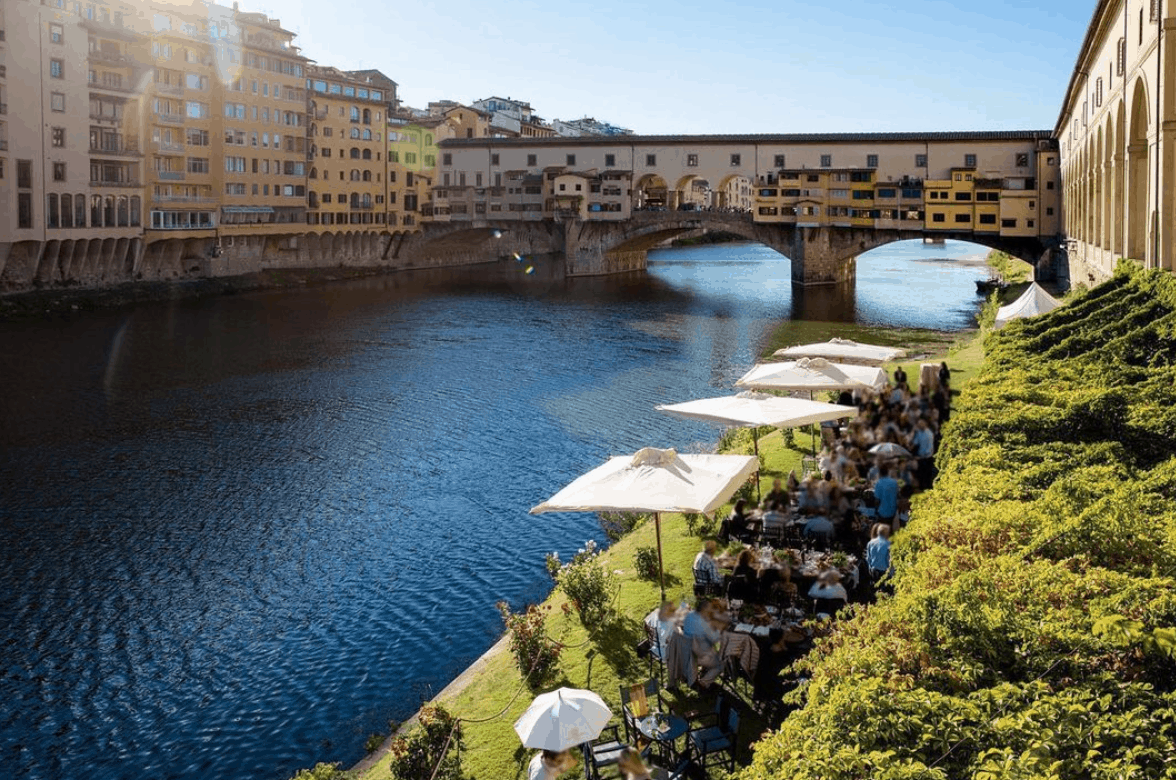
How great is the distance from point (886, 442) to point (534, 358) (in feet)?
94.3

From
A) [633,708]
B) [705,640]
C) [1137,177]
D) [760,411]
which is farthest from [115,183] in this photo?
[633,708]

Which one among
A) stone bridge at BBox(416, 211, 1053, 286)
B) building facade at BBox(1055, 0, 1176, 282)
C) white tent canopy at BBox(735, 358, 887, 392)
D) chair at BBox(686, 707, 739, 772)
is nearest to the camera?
chair at BBox(686, 707, 739, 772)

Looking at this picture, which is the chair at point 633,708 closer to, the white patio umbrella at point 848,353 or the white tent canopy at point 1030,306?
the white patio umbrella at point 848,353

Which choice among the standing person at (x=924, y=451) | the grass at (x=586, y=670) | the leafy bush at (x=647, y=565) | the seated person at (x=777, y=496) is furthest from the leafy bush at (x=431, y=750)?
the standing person at (x=924, y=451)

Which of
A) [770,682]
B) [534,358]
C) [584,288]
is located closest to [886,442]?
[770,682]

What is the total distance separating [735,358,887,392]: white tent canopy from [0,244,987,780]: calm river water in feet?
14.7

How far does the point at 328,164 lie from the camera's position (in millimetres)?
85812

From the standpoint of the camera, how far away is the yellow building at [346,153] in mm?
84750

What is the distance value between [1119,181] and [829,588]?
24.6 meters

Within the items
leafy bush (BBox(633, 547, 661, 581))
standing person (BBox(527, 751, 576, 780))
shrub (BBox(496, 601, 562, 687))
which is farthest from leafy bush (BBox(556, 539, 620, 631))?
standing person (BBox(527, 751, 576, 780))

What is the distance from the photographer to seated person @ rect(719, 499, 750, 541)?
54.4ft

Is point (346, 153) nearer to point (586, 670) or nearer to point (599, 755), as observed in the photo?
point (586, 670)

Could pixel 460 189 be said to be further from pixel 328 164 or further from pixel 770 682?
pixel 770 682

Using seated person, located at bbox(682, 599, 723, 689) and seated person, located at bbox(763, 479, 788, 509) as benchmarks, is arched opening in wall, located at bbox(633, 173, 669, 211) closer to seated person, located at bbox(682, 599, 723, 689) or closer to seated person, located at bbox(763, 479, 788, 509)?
seated person, located at bbox(763, 479, 788, 509)
